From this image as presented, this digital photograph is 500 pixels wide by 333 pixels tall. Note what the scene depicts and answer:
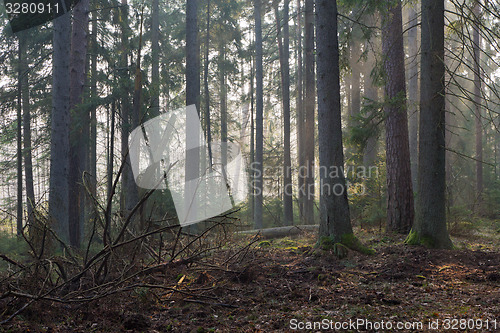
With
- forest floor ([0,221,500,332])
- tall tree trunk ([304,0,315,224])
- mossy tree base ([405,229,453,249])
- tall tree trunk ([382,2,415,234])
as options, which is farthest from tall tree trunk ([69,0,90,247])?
mossy tree base ([405,229,453,249])

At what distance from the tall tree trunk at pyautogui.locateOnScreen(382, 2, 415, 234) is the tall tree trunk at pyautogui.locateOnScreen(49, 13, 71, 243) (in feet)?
28.5

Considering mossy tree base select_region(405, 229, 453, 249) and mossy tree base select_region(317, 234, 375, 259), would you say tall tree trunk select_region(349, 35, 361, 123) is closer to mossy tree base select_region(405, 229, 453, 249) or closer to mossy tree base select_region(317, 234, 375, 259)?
mossy tree base select_region(405, 229, 453, 249)

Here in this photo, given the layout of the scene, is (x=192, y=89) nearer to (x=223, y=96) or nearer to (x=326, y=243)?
(x=326, y=243)

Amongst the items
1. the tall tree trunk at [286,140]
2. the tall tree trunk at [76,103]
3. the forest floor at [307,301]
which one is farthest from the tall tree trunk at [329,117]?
the tall tree trunk at [286,140]

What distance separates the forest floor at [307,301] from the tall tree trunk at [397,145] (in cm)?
319

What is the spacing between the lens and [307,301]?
166 inches

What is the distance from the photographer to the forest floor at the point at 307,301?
334cm

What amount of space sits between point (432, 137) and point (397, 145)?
266 centimetres

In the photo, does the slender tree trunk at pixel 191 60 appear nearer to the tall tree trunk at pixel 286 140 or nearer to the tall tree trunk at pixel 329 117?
the tall tree trunk at pixel 286 140

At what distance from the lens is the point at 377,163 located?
1277cm

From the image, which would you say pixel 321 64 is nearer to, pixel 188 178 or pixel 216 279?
pixel 216 279

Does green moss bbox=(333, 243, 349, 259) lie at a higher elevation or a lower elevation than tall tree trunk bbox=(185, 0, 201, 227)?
lower

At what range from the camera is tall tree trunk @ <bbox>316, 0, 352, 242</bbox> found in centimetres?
683

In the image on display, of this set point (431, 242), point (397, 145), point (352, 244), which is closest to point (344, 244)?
point (352, 244)
